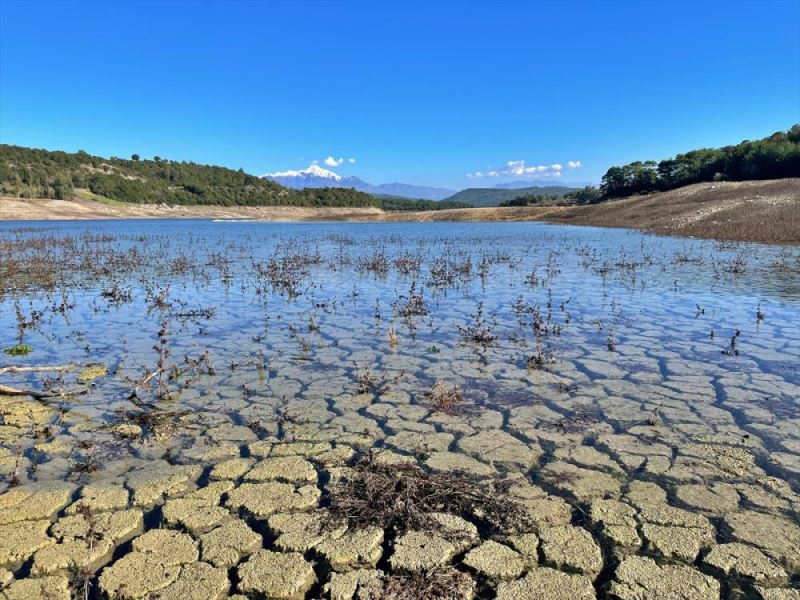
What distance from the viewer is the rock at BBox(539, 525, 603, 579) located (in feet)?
13.1

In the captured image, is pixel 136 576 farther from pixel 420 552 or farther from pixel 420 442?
pixel 420 442

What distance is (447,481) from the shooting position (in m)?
5.03

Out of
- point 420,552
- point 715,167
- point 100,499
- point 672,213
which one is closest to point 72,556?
point 100,499

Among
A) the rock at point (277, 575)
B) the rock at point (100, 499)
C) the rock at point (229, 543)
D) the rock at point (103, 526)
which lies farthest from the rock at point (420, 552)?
the rock at point (100, 499)

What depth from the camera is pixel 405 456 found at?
5750 mm

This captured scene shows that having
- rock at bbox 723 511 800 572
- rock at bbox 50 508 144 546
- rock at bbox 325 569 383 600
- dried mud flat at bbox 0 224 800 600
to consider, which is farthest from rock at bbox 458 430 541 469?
rock at bbox 50 508 144 546

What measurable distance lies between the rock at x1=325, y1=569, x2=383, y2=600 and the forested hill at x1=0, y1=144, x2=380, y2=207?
107683 millimetres

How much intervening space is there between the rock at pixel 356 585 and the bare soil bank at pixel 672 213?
33.1m

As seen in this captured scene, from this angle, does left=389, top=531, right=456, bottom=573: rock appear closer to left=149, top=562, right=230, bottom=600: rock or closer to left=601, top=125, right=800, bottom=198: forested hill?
left=149, top=562, right=230, bottom=600: rock

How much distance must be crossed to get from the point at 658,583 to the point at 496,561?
116cm

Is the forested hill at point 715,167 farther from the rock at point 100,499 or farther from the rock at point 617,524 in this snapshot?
the rock at point 100,499

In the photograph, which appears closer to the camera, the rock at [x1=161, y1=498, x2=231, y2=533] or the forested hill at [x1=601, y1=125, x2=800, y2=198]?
the rock at [x1=161, y1=498, x2=231, y2=533]

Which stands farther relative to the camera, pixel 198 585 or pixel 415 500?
pixel 415 500

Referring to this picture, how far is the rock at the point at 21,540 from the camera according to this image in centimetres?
417
